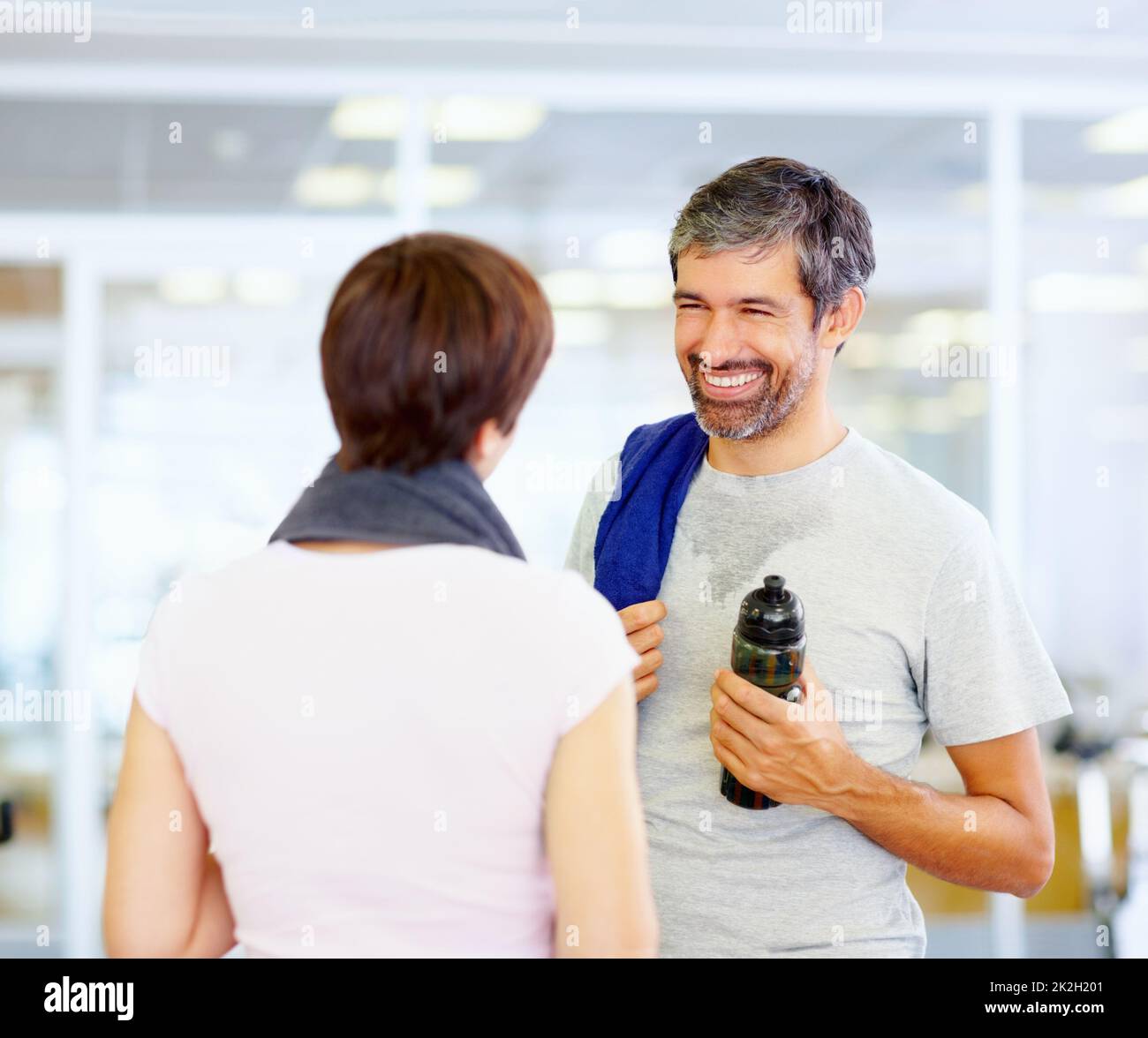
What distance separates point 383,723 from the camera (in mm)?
1001

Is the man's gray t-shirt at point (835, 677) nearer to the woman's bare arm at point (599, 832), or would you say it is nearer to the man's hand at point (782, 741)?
the man's hand at point (782, 741)

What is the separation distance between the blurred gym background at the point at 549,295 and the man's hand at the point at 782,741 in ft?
7.89

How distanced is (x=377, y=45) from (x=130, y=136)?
2.81 ft

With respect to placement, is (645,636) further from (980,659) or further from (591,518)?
(980,659)

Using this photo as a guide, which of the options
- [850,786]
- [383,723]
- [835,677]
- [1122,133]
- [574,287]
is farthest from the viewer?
[1122,133]

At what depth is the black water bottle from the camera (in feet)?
4.37

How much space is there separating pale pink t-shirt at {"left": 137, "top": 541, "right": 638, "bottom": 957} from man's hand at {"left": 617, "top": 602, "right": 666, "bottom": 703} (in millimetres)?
532

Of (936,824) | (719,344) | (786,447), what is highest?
(719,344)

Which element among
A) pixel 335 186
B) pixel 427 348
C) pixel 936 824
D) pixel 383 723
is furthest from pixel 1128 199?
pixel 383 723

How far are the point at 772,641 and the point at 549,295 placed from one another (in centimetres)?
263

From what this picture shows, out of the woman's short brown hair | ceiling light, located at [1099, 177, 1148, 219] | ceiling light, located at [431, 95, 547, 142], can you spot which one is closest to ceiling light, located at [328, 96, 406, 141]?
ceiling light, located at [431, 95, 547, 142]
